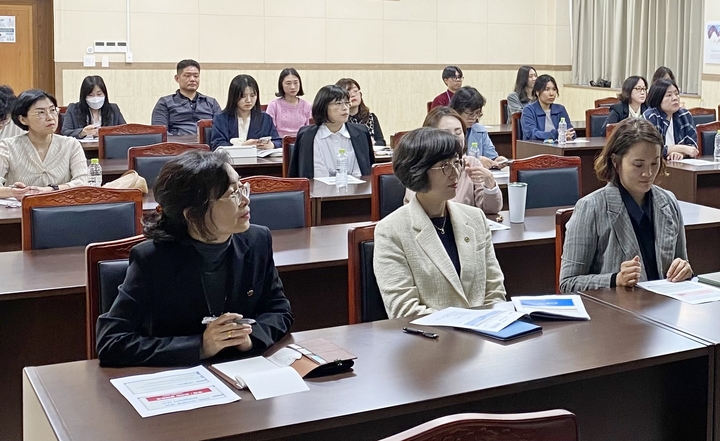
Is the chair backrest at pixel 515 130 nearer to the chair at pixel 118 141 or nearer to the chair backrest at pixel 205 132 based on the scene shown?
the chair backrest at pixel 205 132

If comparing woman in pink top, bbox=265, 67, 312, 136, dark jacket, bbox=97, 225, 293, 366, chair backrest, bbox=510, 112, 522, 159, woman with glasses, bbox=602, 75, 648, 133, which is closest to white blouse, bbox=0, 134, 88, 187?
dark jacket, bbox=97, 225, 293, 366

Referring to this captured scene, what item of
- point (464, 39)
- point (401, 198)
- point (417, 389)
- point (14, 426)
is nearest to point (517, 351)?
point (417, 389)

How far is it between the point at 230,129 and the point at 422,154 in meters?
4.28

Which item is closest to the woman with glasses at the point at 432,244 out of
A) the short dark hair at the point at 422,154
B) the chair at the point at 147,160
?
the short dark hair at the point at 422,154

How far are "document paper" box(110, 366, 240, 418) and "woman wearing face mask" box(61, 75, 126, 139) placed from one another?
5802 mm

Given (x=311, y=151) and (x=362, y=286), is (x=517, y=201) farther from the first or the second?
(x=311, y=151)

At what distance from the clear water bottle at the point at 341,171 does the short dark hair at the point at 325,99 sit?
0.29 meters

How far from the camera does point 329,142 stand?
19.4 feet

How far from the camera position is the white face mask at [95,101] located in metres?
7.68

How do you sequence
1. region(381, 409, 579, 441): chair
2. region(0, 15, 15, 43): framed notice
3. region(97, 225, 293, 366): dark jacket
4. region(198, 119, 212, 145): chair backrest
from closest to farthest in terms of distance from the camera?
1. region(381, 409, 579, 441): chair
2. region(97, 225, 293, 366): dark jacket
3. region(198, 119, 212, 145): chair backrest
4. region(0, 15, 15, 43): framed notice

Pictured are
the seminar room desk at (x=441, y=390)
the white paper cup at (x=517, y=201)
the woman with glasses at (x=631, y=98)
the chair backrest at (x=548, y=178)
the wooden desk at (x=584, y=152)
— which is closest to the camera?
the seminar room desk at (x=441, y=390)

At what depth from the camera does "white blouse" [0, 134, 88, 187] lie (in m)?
5.02

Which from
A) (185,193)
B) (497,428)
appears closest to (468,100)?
(185,193)

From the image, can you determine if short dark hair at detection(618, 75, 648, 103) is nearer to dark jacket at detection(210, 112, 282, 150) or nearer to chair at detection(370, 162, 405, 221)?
dark jacket at detection(210, 112, 282, 150)
